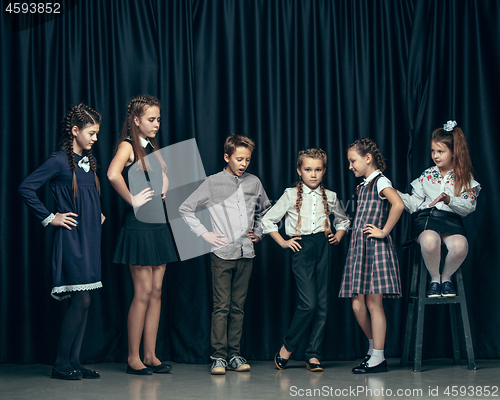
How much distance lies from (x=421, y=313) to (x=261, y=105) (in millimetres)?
1631

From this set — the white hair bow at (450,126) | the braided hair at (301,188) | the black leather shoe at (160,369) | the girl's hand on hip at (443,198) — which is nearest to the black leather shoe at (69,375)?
the black leather shoe at (160,369)

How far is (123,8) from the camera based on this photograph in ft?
10.7

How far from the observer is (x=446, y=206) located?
2801mm

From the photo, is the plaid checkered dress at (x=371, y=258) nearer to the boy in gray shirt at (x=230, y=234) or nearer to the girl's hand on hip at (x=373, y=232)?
the girl's hand on hip at (x=373, y=232)

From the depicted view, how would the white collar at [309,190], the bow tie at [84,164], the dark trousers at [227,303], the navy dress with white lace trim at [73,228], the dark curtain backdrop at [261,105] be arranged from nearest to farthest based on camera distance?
1. the navy dress with white lace trim at [73,228]
2. the bow tie at [84,164]
3. the dark trousers at [227,303]
4. the white collar at [309,190]
5. the dark curtain backdrop at [261,105]

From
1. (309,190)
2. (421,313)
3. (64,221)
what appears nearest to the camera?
(64,221)

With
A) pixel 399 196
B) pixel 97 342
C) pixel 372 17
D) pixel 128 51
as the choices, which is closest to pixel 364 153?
pixel 399 196

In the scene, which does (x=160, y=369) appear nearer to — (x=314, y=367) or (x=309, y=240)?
(x=314, y=367)

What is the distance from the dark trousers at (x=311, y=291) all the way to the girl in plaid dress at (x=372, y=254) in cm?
13

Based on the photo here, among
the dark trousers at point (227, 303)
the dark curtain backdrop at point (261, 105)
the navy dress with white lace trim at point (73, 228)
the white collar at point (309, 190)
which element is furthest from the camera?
the dark curtain backdrop at point (261, 105)

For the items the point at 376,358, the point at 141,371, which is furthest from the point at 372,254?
the point at 141,371

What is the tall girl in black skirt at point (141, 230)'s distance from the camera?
2.69 m

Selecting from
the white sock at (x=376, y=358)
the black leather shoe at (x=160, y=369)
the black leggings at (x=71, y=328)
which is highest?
the black leggings at (x=71, y=328)

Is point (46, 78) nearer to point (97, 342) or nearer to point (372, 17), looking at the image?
point (97, 342)
